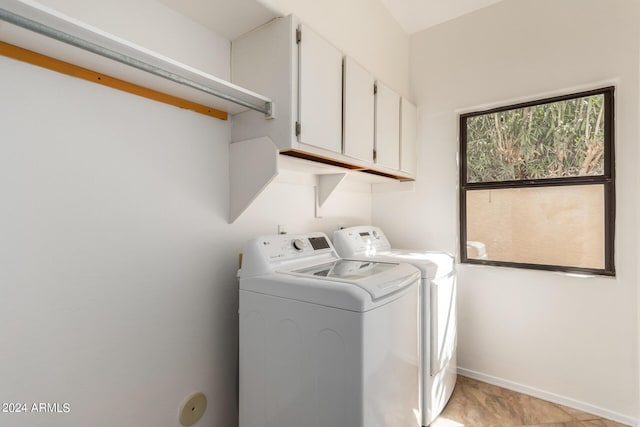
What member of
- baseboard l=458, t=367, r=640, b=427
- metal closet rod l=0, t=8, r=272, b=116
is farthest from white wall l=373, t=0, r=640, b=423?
metal closet rod l=0, t=8, r=272, b=116

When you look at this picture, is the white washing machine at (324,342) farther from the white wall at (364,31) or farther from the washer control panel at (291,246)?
the white wall at (364,31)

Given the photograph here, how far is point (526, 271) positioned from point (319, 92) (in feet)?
6.47

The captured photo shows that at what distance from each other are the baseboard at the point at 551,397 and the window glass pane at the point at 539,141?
1.53 metres

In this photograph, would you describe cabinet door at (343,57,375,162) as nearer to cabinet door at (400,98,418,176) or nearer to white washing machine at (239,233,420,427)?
cabinet door at (400,98,418,176)

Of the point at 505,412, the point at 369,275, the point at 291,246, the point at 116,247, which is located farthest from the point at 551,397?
the point at 116,247

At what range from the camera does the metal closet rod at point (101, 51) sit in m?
0.86

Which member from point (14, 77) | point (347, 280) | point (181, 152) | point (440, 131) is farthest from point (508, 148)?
point (14, 77)

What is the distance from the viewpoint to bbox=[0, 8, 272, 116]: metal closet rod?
86 cm

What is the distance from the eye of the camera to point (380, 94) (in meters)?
2.25

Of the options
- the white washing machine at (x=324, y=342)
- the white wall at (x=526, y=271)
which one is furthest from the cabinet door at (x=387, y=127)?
the white washing machine at (x=324, y=342)

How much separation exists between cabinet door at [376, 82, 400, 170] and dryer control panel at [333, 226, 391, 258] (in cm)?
53

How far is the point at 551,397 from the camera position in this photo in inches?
89.0

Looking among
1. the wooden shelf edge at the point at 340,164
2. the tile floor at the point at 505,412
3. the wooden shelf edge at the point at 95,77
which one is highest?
the wooden shelf edge at the point at 95,77

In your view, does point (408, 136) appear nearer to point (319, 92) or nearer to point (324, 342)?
point (319, 92)
